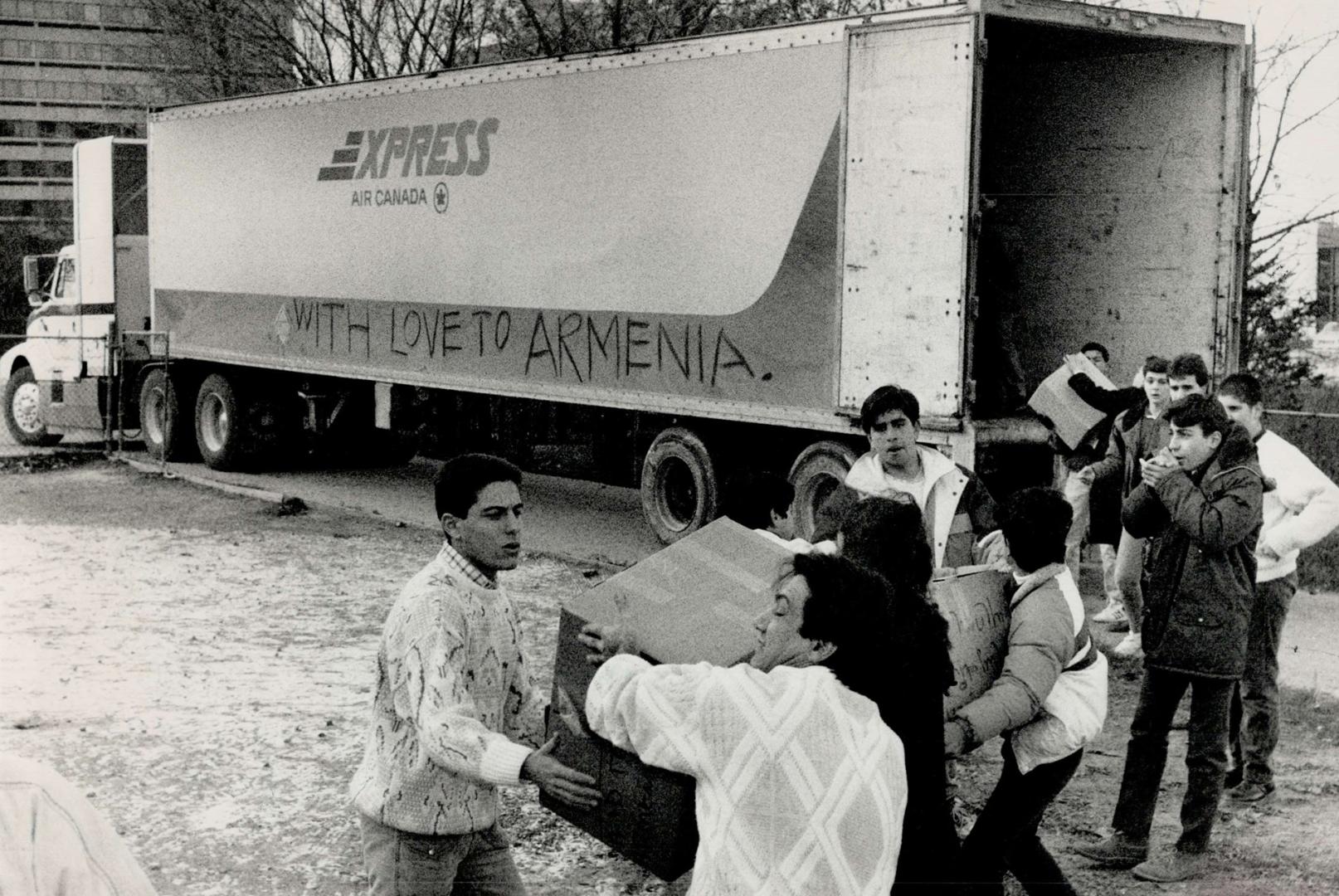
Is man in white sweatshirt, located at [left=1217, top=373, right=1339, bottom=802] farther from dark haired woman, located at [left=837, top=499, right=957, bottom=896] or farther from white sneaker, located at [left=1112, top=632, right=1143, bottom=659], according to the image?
dark haired woman, located at [left=837, top=499, right=957, bottom=896]

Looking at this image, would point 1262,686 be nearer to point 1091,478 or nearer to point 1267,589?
point 1267,589

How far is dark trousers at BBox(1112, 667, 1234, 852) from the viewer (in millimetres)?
5715

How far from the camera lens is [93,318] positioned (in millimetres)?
19969

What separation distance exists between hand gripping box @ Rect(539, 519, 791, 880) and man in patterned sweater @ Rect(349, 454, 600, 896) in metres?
0.26

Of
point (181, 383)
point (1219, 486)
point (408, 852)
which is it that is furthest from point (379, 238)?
point (408, 852)

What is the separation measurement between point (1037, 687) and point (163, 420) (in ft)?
52.3

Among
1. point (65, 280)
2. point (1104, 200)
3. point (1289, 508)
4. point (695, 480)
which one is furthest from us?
point (65, 280)

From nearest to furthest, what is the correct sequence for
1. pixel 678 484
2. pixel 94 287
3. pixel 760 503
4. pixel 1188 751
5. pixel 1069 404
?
pixel 760 503, pixel 1188 751, pixel 1069 404, pixel 678 484, pixel 94 287

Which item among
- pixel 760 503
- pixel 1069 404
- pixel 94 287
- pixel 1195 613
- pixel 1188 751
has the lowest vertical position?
pixel 1188 751

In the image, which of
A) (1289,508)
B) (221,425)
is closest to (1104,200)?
(1289,508)

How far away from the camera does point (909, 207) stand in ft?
32.8

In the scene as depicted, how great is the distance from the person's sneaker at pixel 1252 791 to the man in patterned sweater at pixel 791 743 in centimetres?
404

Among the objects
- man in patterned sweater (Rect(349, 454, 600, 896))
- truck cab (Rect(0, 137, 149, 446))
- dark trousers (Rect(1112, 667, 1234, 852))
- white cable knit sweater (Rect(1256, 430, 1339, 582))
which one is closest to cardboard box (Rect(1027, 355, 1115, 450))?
white cable knit sweater (Rect(1256, 430, 1339, 582))

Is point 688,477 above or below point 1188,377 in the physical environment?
below
